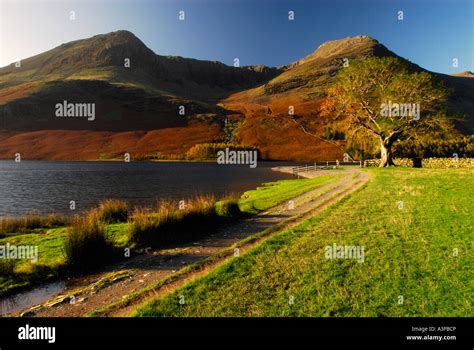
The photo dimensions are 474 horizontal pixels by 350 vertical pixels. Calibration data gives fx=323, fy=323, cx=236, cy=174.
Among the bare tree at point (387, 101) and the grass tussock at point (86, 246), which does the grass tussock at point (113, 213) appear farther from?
the bare tree at point (387, 101)

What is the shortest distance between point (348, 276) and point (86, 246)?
30.4ft

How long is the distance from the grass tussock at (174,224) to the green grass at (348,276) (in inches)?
202

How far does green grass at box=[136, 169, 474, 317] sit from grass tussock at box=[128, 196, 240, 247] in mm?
5127

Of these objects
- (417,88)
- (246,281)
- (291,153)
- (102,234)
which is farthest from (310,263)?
(291,153)

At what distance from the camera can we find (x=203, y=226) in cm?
1728

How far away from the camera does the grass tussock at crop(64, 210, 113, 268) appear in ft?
38.2

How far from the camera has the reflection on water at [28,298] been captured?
854 centimetres
